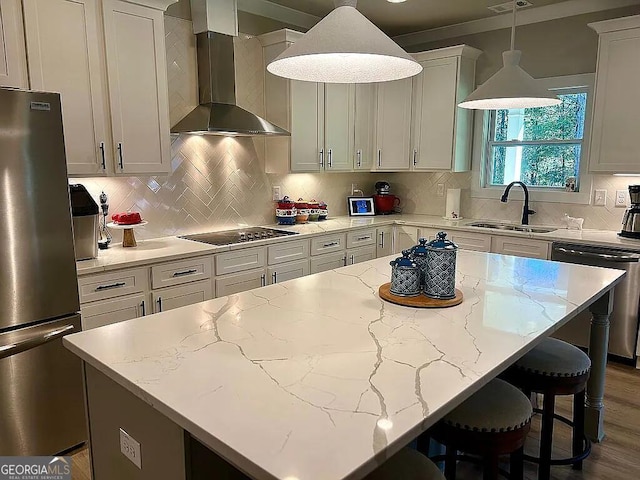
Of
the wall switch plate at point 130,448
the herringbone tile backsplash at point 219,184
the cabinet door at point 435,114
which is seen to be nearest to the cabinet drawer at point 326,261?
the herringbone tile backsplash at point 219,184

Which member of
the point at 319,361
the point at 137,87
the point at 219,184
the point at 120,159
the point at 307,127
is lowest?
the point at 319,361

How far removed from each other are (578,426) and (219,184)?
2956mm

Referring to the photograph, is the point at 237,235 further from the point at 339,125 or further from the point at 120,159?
the point at 339,125

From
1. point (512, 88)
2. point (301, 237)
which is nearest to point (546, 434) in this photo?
point (512, 88)

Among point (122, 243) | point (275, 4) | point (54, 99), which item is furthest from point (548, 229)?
point (54, 99)

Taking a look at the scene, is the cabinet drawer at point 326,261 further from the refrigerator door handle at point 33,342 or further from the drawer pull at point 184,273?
the refrigerator door handle at point 33,342

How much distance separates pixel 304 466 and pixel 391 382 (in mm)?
409

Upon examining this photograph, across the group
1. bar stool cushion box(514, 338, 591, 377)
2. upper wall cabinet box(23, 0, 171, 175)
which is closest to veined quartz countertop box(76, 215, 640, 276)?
upper wall cabinet box(23, 0, 171, 175)

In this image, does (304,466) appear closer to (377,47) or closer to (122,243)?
(377,47)

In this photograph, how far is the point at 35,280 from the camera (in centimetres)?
225

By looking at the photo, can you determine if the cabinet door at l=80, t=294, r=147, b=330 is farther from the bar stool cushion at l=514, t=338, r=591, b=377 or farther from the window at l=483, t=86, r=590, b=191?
the window at l=483, t=86, r=590, b=191

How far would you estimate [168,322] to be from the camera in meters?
1.70

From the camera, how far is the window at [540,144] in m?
4.12

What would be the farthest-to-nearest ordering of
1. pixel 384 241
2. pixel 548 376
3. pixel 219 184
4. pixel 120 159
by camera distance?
1. pixel 384 241
2. pixel 219 184
3. pixel 120 159
4. pixel 548 376
